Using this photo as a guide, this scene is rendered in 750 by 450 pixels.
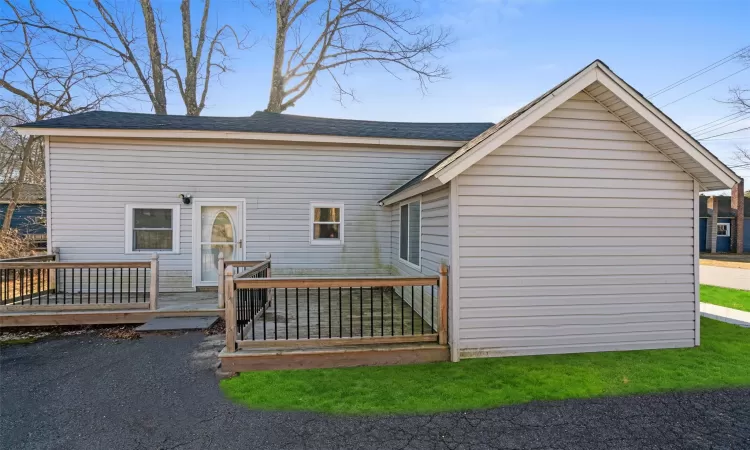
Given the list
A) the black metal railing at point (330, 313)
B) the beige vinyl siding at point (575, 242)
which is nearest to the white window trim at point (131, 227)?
the black metal railing at point (330, 313)

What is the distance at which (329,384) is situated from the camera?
400cm

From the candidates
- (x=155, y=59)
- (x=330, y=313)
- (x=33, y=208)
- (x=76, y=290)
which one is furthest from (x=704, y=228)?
(x=33, y=208)

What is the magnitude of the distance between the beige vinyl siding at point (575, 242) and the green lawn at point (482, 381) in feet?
1.16

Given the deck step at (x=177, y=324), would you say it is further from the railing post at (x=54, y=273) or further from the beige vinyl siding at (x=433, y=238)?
the beige vinyl siding at (x=433, y=238)

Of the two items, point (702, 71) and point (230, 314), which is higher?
point (702, 71)

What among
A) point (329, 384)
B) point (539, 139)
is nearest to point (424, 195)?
point (539, 139)

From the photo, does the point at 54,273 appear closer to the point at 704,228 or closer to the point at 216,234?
the point at 216,234

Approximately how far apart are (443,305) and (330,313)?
5.01 feet

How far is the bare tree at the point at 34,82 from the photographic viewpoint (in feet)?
44.8

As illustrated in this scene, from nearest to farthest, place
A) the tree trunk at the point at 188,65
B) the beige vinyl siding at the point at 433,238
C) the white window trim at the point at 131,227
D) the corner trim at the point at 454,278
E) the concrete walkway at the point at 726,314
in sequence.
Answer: the corner trim at the point at 454,278, the beige vinyl siding at the point at 433,238, the concrete walkway at the point at 726,314, the white window trim at the point at 131,227, the tree trunk at the point at 188,65

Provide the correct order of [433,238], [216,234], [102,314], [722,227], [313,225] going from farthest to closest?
[722,227]
[313,225]
[216,234]
[102,314]
[433,238]

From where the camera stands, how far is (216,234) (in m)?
8.27

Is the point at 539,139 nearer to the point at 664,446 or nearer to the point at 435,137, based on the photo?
the point at 664,446

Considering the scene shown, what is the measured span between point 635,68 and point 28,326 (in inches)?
809
